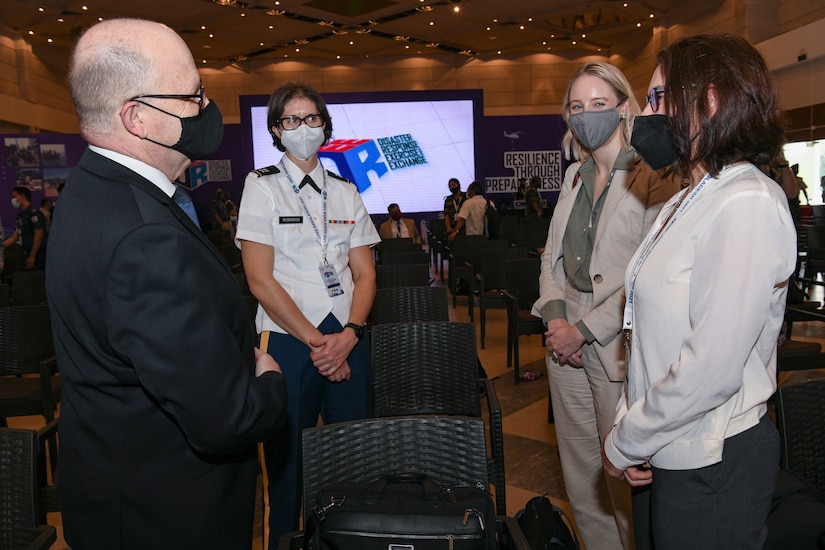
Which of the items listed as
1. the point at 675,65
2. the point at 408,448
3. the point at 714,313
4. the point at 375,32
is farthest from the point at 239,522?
the point at 375,32

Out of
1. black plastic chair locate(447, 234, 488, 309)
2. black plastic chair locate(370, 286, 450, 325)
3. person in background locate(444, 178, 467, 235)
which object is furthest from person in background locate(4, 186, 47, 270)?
black plastic chair locate(370, 286, 450, 325)

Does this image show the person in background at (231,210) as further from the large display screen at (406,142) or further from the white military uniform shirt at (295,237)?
the white military uniform shirt at (295,237)

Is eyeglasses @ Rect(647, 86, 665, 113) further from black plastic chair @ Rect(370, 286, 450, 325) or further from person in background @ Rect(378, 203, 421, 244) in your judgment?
person in background @ Rect(378, 203, 421, 244)

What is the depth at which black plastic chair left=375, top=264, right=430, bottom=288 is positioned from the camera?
5.09m

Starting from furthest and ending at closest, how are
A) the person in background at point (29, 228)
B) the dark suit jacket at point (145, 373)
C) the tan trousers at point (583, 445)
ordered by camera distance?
the person in background at point (29, 228), the tan trousers at point (583, 445), the dark suit jacket at point (145, 373)

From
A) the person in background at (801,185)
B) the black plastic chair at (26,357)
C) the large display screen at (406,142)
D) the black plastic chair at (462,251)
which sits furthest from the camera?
the large display screen at (406,142)

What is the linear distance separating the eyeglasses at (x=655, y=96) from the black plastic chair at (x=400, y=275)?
3.67 metres

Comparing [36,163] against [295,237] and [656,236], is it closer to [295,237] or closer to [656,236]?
[295,237]

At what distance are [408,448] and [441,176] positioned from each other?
13684 mm

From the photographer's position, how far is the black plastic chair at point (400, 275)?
5090 mm

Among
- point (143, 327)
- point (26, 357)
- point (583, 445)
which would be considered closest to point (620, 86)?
point (583, 445)

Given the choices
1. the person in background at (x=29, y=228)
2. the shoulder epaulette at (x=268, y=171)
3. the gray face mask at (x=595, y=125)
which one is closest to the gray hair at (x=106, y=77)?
the shoulder epaulette at (x=268, y=171)

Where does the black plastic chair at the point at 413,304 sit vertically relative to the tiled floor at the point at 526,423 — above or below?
above

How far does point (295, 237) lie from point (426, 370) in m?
0.88
